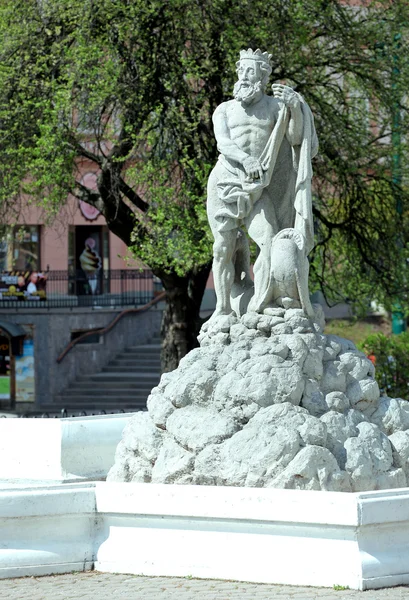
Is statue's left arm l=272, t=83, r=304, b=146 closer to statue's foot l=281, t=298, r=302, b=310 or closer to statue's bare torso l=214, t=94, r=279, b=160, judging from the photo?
statue's bare torso l=214, t=94, r=279, b=160

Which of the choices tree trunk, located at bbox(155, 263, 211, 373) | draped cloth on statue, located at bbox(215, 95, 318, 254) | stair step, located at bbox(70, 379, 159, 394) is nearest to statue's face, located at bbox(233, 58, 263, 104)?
draped cloth on statue, located at bbox(215, 95, 318, 254)

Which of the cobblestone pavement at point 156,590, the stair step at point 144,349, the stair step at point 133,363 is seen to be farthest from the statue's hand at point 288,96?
Result: the stair step at point 144,349

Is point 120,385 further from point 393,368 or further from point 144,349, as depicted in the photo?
point 393,368

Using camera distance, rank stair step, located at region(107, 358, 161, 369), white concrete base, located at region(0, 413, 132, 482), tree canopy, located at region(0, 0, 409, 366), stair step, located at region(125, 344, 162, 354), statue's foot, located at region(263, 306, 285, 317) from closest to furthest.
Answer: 1. statue's foot, located at region(263, 306, 285, 317)
2. white concrete base, located at region(0, 413, 132, 482)
3. tree canopy, located at region(0, 0, 409, 366)
4. stair step, located at region(107, 358, 161, 369)
5. stair step, located at region(125, 344, 162, 354)

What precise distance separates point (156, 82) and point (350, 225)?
3.97 m

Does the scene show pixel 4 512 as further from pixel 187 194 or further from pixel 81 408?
pixel 81 408

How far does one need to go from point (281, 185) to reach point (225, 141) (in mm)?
627

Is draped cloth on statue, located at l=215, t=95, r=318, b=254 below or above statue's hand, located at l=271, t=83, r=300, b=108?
below

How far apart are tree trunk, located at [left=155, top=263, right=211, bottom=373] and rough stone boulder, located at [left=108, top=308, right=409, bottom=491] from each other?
30.0 feet

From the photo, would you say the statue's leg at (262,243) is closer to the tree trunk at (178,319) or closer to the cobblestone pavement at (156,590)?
the cobblestone pavement at (156,590)

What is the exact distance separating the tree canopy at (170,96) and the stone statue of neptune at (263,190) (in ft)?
21.8

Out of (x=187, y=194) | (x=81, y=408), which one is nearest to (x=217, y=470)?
(x=187, y=194)

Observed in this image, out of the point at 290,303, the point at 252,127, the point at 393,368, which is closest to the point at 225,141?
the point at 252,127

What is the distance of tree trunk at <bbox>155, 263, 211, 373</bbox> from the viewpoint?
20.3 meters
